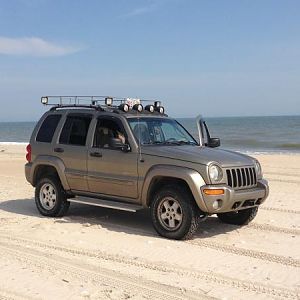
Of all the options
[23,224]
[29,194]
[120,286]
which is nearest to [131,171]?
[23,224]

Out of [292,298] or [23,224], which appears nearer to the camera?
[292,298]

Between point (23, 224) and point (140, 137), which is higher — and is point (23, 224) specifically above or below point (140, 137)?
below

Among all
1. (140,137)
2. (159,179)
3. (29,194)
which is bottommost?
(29,194)

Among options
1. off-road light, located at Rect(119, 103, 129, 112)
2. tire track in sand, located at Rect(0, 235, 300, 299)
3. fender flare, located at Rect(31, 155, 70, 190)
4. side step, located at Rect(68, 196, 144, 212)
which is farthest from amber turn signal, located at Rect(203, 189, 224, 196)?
fender flare, located at Rect(31, 155, 70, 190)

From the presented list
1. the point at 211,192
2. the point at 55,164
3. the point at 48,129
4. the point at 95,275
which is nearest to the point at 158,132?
Result: the point at 211,192

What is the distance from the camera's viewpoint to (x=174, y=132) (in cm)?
855

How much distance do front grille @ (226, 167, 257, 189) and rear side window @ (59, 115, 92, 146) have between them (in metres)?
2.64

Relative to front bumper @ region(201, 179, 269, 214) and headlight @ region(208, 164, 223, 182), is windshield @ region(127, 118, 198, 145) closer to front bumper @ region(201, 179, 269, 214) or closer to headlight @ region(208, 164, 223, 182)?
headlight @ region(208, 164, 223, 182)

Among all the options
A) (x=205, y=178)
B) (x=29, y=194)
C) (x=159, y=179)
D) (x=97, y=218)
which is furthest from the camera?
(x=29, y=194)

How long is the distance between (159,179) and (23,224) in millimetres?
2449

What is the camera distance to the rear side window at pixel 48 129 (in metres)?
9.12

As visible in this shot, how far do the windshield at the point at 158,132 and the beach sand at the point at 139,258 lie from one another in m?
1.38

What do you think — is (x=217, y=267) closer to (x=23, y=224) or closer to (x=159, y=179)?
(x=159, y=179)

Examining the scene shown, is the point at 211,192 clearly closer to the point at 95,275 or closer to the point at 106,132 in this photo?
the point at 95,275
